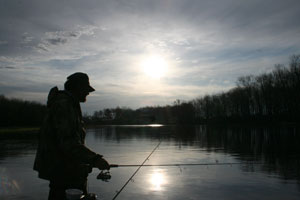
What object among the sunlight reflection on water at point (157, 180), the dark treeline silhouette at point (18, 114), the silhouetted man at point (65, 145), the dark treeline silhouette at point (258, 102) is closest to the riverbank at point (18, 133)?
the dark treeline silhouette at point (18, 114)

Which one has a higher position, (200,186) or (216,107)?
(216,107)

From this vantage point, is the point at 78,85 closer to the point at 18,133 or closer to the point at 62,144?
the point at 62,144

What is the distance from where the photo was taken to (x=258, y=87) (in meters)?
88.4

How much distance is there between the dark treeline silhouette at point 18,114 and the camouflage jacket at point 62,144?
299 feet

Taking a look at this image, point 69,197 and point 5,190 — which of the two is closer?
point 69,197

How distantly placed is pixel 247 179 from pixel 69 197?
7.55 meters

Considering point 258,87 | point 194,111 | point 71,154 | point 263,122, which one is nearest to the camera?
point 71,154

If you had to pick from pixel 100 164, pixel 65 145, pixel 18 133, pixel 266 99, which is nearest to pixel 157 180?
pixel 100 164

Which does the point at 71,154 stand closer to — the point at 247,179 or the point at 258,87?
the point at 247,179

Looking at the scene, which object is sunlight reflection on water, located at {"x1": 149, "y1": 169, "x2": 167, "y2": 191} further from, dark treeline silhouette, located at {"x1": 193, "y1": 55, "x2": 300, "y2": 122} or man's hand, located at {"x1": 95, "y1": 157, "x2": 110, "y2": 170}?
dark treeline silhouette, located at {"x1": 193, "y1": 55, "x2": 300, "y2": 122}

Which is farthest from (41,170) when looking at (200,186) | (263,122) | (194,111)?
(194,111)

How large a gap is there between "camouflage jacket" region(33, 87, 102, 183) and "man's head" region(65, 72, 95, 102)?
0.17m

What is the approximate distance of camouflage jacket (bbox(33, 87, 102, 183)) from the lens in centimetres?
268

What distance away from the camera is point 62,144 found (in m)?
2.65
